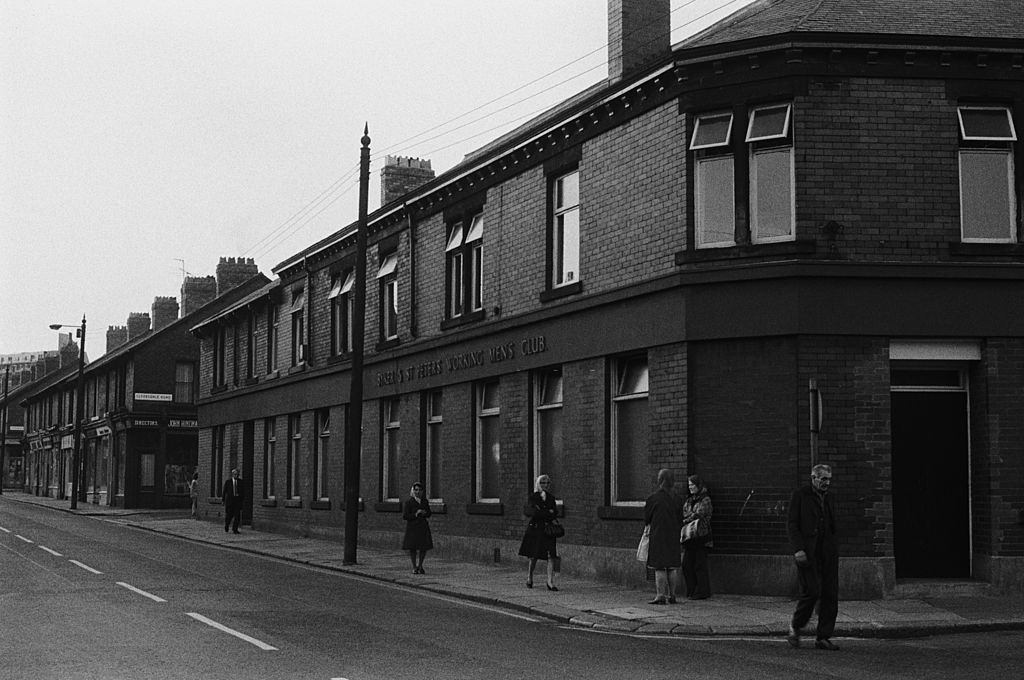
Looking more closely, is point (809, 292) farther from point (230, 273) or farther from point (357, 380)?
point (230, 273)

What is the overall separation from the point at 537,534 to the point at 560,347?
3955 millimetres

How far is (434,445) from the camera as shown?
87.3 feet

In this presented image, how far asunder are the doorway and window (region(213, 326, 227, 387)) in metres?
30.9

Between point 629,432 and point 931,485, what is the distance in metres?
4.75

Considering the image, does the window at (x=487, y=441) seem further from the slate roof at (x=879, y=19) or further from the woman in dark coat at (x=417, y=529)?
the slate roof at (x=879, y=19)

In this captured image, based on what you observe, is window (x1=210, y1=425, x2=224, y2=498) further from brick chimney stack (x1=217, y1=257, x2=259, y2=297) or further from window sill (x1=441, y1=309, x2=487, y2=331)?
window sill (x1=441, y1=309, x2=487, y2=331)

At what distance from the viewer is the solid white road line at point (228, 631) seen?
1198 centimetres

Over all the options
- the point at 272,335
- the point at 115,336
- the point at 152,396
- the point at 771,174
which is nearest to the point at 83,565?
the point at 771,174

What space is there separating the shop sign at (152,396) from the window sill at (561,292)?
3785cm

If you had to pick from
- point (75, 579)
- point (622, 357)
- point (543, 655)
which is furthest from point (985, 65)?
point (75, 579)

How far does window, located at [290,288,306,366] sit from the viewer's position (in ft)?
115

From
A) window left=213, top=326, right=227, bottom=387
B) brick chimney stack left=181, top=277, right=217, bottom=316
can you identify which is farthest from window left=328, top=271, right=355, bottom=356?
brick chimney stack left=181, top=277, right=217, bottom=316

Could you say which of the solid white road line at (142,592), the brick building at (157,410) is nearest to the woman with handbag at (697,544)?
the solid white road line at (142,592)

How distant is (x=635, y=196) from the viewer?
62.7ft
